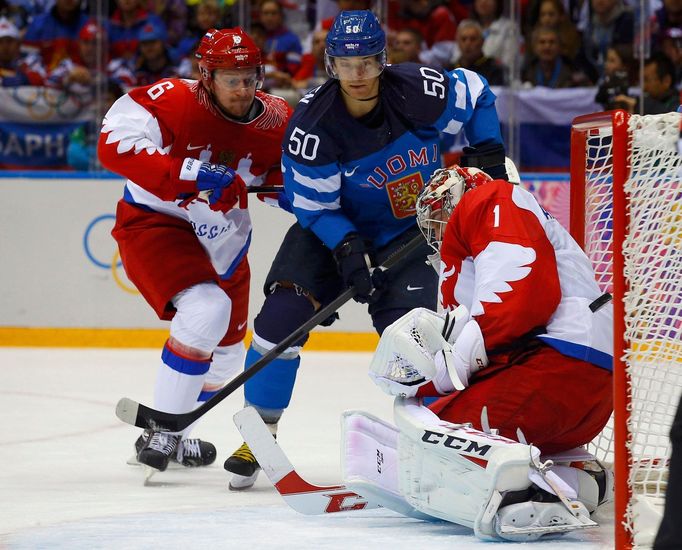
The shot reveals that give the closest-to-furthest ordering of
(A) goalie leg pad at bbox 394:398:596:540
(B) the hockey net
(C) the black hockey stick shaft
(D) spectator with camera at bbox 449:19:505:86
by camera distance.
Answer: (B) the hockey net < (A) goalie leg pad at bbox 394:398:596:540 < (C) the black hockey stick shaft < (D) spectator with camera at bbox 449:19:505:86

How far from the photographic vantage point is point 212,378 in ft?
12.5

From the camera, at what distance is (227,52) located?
3352 millimetres

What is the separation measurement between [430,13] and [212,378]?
3220 mm

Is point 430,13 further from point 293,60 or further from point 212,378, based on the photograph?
point 212,378

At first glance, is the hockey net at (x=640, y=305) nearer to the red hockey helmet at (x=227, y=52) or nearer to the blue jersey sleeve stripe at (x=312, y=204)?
the blue jersey sleeve stripe at (x=312, y=204)

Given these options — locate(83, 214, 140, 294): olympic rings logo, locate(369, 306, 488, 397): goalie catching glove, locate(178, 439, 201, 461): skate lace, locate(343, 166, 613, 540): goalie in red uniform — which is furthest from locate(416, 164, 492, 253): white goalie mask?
locate(83, 214, 140, 294): olympic rings logo

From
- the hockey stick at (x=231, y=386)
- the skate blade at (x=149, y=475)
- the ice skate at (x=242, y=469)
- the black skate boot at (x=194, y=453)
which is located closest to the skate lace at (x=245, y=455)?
the ice skate at (x=242, y=469)

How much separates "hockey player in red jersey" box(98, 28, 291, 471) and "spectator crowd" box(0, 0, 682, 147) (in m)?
2.59

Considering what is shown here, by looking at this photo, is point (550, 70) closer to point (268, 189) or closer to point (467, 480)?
point (268, 189)

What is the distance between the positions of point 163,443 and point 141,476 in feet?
0.40

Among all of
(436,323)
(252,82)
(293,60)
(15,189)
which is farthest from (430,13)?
(436,323)

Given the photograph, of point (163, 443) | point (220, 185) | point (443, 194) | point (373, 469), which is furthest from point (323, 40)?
point (373, 469)

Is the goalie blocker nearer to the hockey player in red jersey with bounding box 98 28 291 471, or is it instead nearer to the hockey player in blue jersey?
the hockey player in blue jersey

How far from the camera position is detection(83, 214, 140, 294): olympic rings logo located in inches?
227
